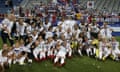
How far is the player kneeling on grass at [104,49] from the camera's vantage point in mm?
16312

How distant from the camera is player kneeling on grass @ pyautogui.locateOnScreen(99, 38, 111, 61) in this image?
16.3m

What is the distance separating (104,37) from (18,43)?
207 inches

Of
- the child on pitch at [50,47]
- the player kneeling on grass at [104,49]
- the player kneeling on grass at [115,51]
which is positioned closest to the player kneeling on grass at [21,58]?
the child on pitch at [50,47]

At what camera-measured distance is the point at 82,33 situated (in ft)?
→ 56.5

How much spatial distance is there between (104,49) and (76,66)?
212cm

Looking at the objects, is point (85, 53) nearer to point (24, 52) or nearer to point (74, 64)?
point (74, 64)

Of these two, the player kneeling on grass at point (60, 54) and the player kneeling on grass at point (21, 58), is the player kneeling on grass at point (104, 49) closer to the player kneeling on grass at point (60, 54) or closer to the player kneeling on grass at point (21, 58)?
the player kneeling on grass at point (60, 54)

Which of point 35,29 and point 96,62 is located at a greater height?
point 35,29

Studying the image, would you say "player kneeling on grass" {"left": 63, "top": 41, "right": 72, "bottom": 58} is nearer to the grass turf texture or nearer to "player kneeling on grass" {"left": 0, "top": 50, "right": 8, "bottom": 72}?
the grass turf texture

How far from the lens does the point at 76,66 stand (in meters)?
15.2

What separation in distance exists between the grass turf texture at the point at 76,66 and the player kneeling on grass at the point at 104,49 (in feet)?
0.99

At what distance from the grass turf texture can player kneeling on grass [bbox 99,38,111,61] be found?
0.30 m

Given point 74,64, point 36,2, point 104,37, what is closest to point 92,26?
point 104,37

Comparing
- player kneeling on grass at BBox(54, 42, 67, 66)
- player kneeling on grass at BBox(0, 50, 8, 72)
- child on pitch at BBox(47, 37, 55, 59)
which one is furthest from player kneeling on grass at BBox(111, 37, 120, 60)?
player kneeling on grass at BBox(0, 50, 8, 72)
